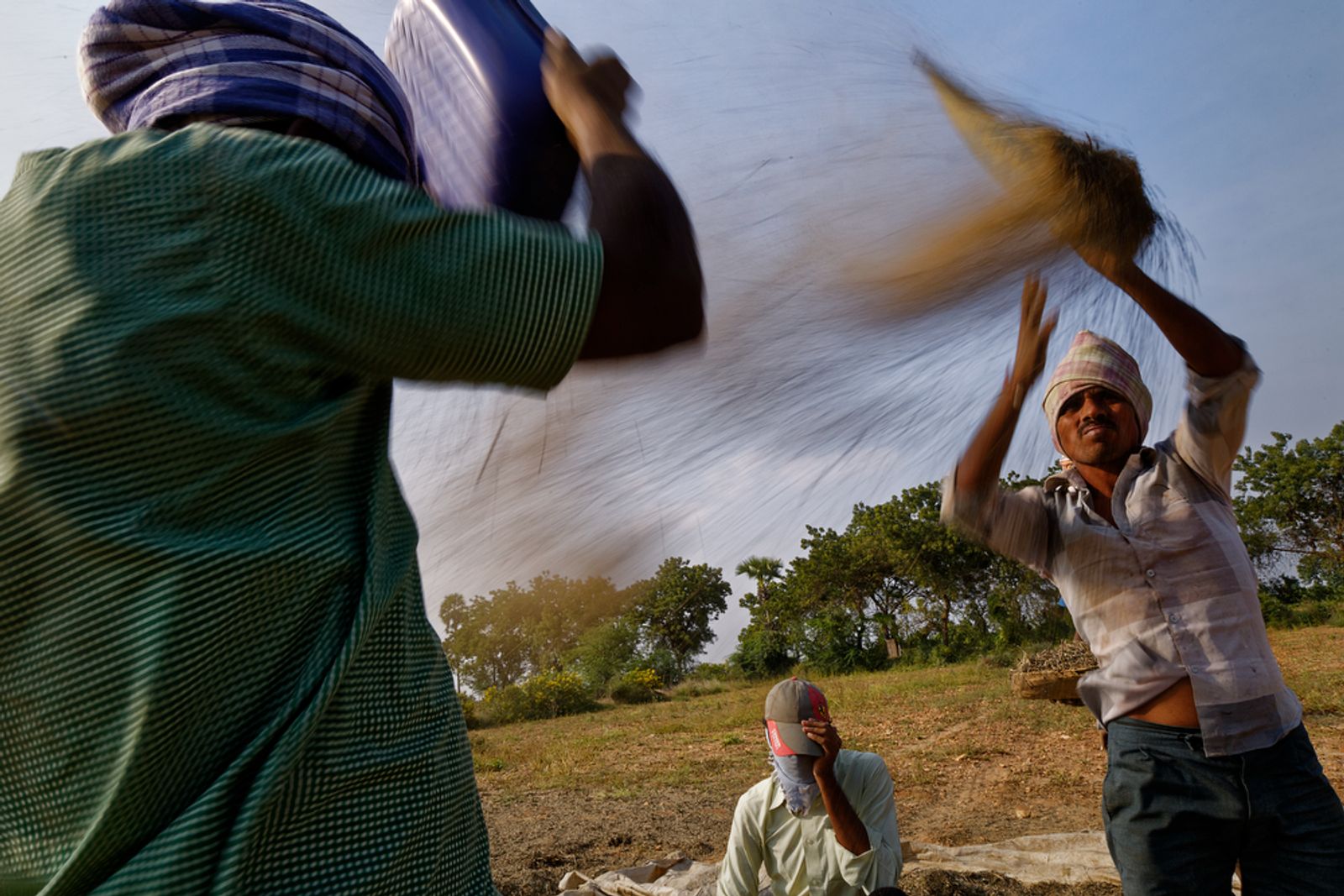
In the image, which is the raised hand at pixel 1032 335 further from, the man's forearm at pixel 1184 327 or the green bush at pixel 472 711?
the green bush at pixel 472 711

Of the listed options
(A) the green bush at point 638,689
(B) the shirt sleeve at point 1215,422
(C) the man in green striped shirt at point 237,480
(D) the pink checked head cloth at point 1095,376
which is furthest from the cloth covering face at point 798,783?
(A) the green bush at point 638,689

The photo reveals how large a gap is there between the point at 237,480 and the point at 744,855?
148 inches

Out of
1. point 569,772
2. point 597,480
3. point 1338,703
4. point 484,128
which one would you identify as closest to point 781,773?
point 597,480

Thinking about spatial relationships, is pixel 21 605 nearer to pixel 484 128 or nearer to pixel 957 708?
pixel 484 128

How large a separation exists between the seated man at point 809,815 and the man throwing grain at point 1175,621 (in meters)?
1.31

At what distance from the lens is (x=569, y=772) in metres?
9.83

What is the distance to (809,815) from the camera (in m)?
3.96

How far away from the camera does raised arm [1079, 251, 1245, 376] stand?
5.56 ft

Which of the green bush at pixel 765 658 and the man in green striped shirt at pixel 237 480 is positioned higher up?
the man in green striped shirt at pixel 237 480

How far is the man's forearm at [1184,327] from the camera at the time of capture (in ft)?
5.70

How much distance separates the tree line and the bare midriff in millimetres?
632

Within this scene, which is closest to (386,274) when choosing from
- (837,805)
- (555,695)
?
(837,805)

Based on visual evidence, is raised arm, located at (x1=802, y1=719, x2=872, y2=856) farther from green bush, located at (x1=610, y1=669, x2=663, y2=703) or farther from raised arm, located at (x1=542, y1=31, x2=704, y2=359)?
green bush, located at (x1=610, y1=669, x2=663, y2=703)

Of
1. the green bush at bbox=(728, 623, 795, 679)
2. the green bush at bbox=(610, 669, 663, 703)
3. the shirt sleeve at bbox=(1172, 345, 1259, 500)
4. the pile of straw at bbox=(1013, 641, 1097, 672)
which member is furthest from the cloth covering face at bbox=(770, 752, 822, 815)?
the green bush at bbox=(610, 669, 663, 703)
